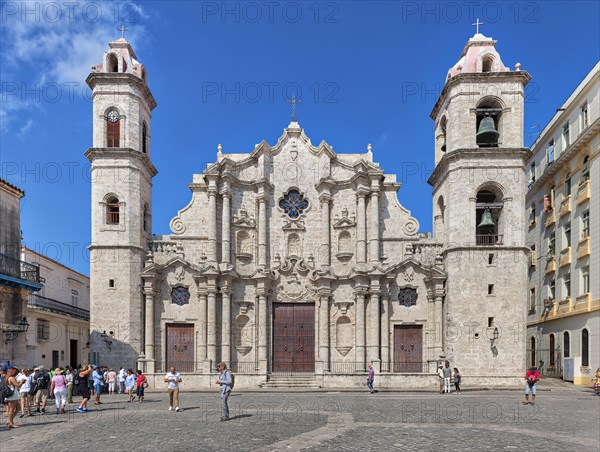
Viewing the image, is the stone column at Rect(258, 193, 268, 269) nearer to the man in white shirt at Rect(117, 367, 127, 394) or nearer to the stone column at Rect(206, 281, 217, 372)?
the stone column at Rect(206, 281, 217, 372)

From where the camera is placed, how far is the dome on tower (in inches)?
1163

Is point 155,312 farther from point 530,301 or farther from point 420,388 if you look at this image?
point 530,301

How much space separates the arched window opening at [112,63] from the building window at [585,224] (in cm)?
2741

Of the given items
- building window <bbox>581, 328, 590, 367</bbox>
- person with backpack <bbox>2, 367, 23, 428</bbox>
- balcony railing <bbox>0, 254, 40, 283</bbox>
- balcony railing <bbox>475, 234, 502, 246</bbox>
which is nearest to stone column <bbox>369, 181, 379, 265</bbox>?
balcony railing <bbox>475, 234, 502, 246</bbox>

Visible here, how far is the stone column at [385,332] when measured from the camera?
29191 millimetres

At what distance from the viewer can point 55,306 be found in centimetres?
3719

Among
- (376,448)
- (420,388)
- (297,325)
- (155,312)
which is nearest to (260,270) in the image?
(297,325)

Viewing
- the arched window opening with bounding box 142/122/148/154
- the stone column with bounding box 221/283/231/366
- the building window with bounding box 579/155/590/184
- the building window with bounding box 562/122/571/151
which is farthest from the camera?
the building window with bounding box 562/122/571/151

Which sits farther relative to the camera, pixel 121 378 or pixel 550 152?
pixel 550 152

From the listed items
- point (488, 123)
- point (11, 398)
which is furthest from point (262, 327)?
point (488, 123)

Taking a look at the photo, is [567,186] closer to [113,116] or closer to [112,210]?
[112,210]

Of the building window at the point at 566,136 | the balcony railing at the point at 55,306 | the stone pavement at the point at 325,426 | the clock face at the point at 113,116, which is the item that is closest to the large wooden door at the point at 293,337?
the stone pavement at the point at 325,426

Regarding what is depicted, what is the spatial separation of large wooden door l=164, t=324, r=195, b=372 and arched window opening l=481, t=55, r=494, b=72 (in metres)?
22.0

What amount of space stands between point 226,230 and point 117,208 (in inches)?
242
